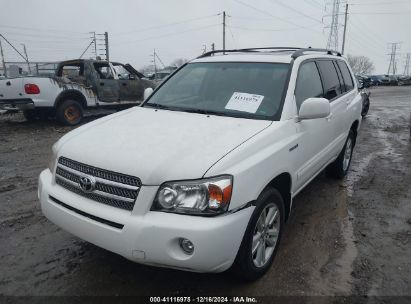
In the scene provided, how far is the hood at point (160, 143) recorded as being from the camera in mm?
2318

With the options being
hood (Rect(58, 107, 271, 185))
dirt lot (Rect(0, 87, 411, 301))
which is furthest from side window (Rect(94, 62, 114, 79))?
hood (Rect(58, 107, 271, 185))

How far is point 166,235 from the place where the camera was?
220 cm

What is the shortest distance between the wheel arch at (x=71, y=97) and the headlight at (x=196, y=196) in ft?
26.0

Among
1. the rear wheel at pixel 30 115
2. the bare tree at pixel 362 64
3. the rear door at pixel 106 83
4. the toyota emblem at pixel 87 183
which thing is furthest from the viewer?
the bare tree at pixel 362 64

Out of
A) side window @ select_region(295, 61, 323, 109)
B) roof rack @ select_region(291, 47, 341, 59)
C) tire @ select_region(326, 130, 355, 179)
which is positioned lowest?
tire @ select_region(326, 130, 355, 179)

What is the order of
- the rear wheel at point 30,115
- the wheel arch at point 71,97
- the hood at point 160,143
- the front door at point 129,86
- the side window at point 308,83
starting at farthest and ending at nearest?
1. the front door at point 129,86
2. the rear wheel at point 30,115
3. the wheel arch at point 71,97
4. the side window at point 308,83
5. the hood at point 160,143

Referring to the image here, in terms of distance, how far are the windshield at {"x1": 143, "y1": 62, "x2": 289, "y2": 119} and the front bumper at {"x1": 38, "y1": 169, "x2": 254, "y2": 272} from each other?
113cm

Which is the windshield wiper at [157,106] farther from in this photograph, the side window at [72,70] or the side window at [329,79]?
the side window at [72,70]

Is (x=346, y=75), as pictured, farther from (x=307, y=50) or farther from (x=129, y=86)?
(x=129, y=86)

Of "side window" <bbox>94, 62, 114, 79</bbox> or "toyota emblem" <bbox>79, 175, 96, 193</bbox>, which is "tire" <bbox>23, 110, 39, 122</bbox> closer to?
"side window" <bbox>94, 62, 114, 79</bbox>

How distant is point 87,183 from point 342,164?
3965 millimetres

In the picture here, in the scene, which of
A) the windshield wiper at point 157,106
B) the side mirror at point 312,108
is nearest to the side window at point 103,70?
the windshield wiper at point 157,106

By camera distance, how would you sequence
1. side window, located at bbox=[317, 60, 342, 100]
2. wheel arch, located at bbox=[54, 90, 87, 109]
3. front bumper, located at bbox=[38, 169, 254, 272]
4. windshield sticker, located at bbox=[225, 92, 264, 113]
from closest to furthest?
1. front bumper, located at bbox=[38, 169, 254, 272]
2. windshield sticker, located at bbox=[225, 92, 264, 113]
3. side window, located at bbox=[317, 60, 342, 100]
4. wheel arch, located at bbox=[54, 90, 87, 109]

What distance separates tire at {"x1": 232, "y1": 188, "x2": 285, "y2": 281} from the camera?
99.1 inches
